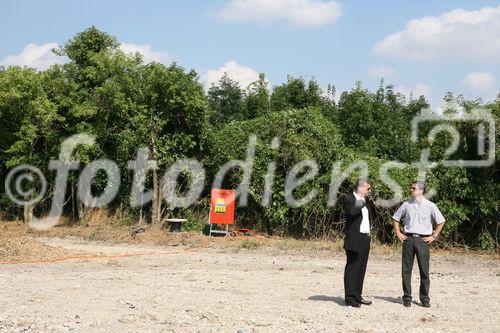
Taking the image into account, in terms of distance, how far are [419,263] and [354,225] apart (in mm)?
1061

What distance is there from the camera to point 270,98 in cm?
2384

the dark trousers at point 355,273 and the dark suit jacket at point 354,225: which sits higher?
the dark suit jacket at point 354,225

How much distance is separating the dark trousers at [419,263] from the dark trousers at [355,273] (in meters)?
0.62

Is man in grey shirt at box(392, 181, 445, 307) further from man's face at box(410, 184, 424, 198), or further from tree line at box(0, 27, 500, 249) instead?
tree line at box(0, 27, 500, 249)

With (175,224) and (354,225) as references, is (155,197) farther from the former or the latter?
(354,225)

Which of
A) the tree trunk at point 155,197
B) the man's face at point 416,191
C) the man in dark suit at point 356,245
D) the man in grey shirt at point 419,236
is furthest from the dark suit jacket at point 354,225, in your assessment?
the tree trunk at point 155,197

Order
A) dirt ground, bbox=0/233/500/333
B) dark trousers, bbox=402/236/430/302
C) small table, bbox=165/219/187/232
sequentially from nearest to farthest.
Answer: dirt ground, bbox=0/233/500/333, dark trousers, bbox=402/236/430/302, small table, bbox=165/219/187/232

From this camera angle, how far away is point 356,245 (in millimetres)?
7254

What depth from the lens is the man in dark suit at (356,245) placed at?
7.17m

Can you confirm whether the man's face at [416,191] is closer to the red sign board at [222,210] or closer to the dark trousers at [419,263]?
the dark trousers at [419,263]

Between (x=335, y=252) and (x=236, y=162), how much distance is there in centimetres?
498

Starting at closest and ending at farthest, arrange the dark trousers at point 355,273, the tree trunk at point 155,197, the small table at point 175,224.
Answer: the dark trousers at point 355,273 < the small table at point 175,224 < the tree trunk at point 155,197

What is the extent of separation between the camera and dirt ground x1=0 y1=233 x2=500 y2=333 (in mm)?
6113

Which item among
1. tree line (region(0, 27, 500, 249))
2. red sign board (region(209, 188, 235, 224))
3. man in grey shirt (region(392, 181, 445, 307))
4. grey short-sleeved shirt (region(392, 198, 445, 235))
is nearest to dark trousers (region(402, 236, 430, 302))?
man in grey shirt (region(392, 181, 445, 307))
